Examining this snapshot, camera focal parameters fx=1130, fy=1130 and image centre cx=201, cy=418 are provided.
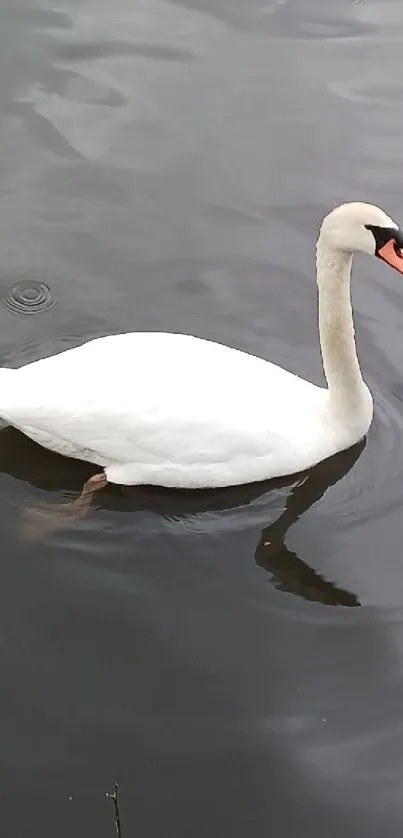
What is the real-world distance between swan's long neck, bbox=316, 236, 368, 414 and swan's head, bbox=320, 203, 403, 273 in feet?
0.34

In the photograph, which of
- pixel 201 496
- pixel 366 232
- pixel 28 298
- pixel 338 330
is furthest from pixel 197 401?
pixel 28 298

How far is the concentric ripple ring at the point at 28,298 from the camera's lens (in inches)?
252

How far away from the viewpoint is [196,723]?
14.0 feet

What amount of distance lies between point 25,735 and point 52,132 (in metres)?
4.79

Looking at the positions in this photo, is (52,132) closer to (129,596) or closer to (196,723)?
(129,596)

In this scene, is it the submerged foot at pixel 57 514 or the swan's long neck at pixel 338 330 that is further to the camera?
the swan's long neck at pixel 338 330

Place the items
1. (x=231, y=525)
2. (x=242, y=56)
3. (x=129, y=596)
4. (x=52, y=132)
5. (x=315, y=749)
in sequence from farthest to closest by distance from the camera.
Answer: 1. (x=242, y=56)
2. (x=52, y=132)
3. (x=231, y=525)
4. (x=129, y=596)
5. (x=315, y=749)

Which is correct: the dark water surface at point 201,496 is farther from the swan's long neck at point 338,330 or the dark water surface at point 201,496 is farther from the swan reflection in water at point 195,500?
the swan's long neck at point 338,330

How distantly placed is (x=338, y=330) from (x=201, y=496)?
1008mm

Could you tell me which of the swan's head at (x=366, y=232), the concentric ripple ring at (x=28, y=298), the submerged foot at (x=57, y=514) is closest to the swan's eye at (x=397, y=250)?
the swan's head at (x=366, y=232)

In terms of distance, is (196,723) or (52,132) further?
(52,132)

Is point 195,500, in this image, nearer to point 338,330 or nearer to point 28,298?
point 338,330

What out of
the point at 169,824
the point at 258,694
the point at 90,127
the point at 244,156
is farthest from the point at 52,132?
the point at 169,824

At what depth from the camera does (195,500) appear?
17.2 ft
